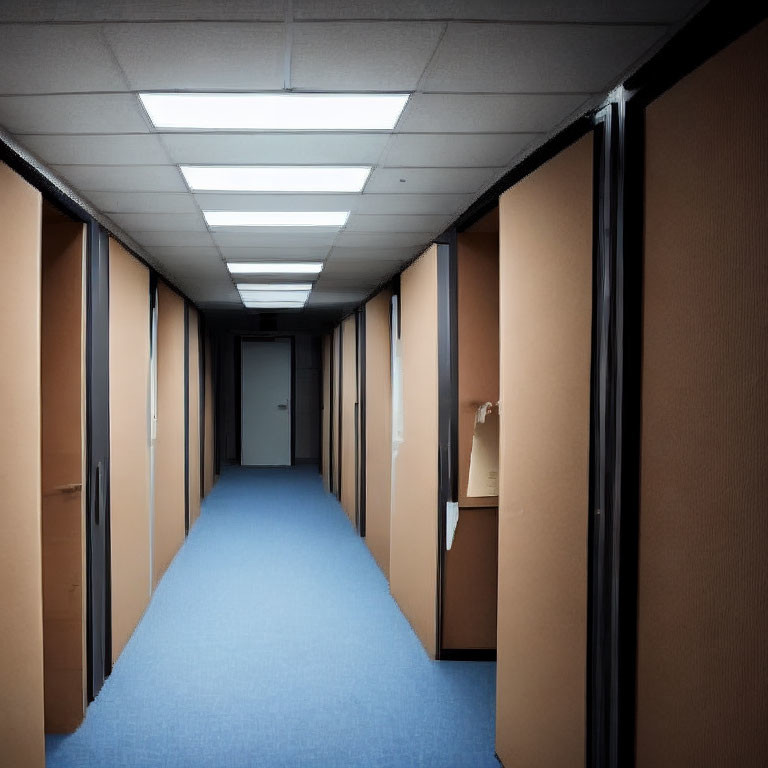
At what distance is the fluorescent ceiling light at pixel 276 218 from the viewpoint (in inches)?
137

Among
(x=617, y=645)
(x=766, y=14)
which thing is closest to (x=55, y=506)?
(x=617, y=645)

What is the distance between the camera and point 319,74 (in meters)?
1.83

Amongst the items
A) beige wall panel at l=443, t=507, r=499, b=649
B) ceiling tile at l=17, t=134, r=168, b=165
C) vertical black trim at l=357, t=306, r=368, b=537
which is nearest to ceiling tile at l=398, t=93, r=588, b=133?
ceiling tile at l=17, t=134, r=168, b=165

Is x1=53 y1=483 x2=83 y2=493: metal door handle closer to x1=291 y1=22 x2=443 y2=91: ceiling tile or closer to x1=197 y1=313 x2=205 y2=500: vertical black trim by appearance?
x1=291 y1=22 x2=443 y2=91: ceiling tile

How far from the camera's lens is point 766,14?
115 centimetres

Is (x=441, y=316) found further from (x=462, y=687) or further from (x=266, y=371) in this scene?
(x=266, y=371)

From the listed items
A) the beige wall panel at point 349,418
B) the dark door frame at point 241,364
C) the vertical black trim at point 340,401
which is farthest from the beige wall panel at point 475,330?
the dark door frame at point 241,364

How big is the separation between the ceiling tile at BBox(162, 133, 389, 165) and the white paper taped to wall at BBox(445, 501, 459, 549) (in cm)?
172

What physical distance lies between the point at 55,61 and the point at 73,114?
1.29ft

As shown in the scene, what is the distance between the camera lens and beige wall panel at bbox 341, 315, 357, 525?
6.59m

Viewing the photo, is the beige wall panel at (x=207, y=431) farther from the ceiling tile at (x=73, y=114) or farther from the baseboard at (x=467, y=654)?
the ceiling tile at (x=73, y=114)

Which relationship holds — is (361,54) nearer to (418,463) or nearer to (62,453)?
(62,453)

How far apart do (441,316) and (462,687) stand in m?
1.85

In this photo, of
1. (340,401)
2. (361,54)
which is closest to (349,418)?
(340,401)
